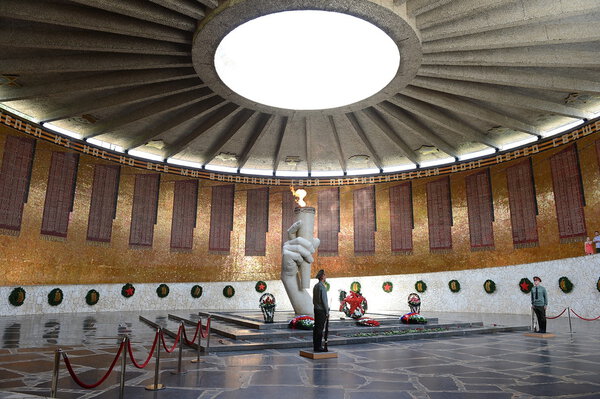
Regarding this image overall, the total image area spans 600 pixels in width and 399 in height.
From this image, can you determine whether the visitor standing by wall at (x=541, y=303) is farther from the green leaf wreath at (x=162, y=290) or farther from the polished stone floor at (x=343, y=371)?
the green leaf wreath at (x=162, y=290)

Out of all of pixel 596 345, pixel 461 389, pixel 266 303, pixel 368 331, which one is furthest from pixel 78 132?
pixel 596 345

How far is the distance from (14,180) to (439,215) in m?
17.7

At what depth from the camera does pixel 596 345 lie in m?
7.83

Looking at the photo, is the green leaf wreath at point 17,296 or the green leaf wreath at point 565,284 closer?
the green leaf wreath at point 17,296

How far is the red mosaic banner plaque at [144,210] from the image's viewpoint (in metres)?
18.5

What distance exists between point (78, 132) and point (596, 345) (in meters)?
18.6

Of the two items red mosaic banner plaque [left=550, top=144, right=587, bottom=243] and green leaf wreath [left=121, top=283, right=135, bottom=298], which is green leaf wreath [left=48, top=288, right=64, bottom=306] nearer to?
green leaf wreath [left=121, top=283, right=135, bottom=298]

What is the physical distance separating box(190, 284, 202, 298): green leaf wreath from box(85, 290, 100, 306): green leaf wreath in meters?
4.08

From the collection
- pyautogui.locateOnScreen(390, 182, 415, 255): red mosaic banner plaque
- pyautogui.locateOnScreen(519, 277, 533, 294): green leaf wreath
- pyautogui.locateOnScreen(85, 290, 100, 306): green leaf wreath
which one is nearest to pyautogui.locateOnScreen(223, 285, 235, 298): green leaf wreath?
pyautogui.locateOnScreen(85, 290, 100, 306): green leaf wreath

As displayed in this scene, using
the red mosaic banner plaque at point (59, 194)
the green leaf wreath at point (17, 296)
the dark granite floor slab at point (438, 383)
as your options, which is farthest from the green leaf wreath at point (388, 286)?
the green leaf wreath at point (17, 296)

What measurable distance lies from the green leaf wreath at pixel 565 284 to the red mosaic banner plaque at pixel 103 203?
18096 mm

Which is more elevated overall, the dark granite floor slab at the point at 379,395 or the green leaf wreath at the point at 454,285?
the green leaf wreath at the point at 454,285

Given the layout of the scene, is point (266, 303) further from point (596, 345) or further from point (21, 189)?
point (21, 189)

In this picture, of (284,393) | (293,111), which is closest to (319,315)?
(284,393)
